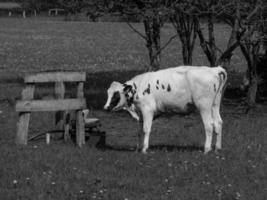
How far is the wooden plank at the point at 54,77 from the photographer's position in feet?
43.7

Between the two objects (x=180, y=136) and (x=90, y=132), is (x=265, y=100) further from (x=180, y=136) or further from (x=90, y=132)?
(x=90, y=132)

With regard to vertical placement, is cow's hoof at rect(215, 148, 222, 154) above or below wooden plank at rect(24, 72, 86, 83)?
below

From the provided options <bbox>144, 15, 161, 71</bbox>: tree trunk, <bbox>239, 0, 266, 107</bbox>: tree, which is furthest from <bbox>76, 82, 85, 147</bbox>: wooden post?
<bbox>144, 15, 161, 71</bbox>: tree trunk

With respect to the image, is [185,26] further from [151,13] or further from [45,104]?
[45,104]

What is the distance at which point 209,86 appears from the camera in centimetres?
1322

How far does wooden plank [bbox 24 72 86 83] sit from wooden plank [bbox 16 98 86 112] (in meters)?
0.37

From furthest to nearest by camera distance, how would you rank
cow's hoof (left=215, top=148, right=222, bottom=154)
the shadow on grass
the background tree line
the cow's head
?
the background tree line
the shadow on grass
the cow's head
cow's hoof (left=215, top=148, right=222, bottom=154)

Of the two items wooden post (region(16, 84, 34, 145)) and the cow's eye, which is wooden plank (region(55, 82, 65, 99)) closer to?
wooden post (region(16, 84, 34, 145))

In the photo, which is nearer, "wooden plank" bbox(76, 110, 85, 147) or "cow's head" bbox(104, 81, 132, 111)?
"cow's head" bbox(104, 81, 132, 111)

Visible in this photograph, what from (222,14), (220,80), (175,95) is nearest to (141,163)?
(175,95)

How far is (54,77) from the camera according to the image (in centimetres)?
1367

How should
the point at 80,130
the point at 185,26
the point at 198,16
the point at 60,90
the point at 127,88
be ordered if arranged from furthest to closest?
the point at 185,26 → the point at 198,16 → the point at 60,90 → the point at 80,130 → the point at 127,88

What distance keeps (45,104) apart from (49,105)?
0.24 ft

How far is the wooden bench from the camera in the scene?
13414 millimetres
